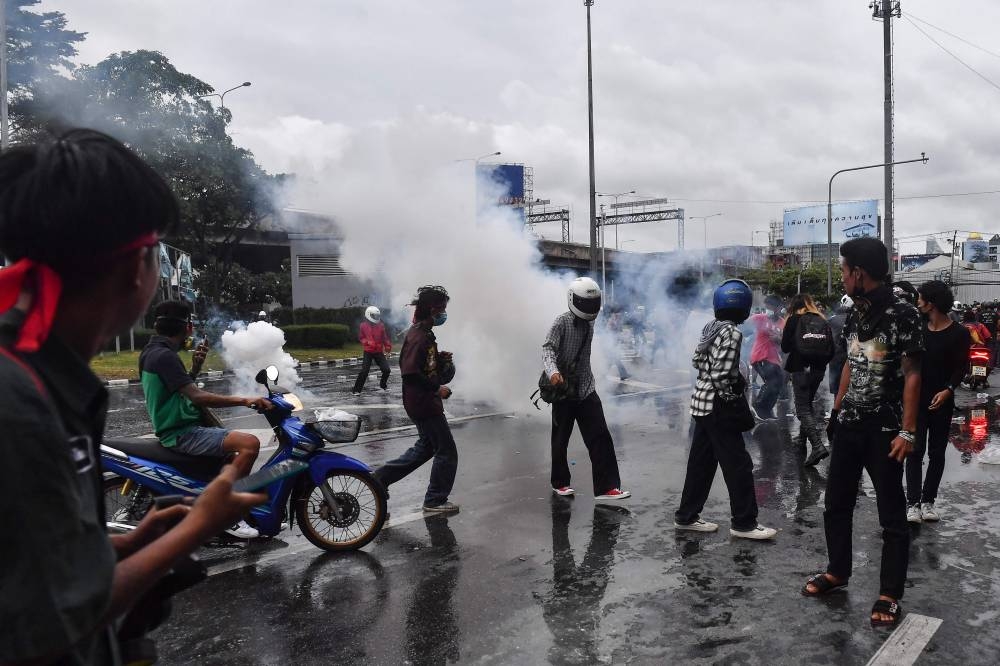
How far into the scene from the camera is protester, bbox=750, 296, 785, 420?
10898 millimetres

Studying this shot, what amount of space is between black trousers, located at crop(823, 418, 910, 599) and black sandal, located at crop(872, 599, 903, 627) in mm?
55

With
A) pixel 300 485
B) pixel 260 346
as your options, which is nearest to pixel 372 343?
pixel 260 346

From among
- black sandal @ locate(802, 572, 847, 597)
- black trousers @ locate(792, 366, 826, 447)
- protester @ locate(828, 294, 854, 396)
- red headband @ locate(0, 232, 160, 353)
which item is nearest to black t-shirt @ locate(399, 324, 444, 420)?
black sandal @ locate(802, 572, 847, 597)

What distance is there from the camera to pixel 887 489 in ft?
13.7

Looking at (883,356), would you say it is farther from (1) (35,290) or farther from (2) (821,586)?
(1) (35,290)

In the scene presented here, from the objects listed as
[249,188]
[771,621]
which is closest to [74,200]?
[771,621]

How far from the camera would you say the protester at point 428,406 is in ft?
20.8

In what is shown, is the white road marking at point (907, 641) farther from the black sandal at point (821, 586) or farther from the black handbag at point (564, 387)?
the black handbag at point (564, 387)

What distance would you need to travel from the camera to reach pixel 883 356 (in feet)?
14.1

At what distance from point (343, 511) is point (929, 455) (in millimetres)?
4473

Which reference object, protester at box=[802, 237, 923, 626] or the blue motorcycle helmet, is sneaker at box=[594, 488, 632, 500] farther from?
protester at box=[802, 237, 923, 626]

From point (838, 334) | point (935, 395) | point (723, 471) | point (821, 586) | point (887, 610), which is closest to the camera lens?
point (887, 610)

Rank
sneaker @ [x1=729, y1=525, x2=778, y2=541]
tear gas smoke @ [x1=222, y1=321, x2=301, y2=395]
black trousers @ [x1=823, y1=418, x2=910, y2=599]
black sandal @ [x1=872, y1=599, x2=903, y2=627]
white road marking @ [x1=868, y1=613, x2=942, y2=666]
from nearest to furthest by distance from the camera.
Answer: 1. white road marking @ [x1=868, y1=613, x2=942, y2=666]
2. black sandal @ [x1=872, y1=599, x2=903, y2=627]
3. black trousers @ [x1=823, y1=418, x2=910, y2=599]
4. sneaker @ [x1=729, y1=525, x2=778, y2=541]
5. tear gas smoke @ [x1=222, y1=321, x2=301, y2=395]

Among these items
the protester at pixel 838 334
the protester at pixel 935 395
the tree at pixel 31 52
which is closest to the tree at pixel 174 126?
the tree at pixel 31 52
